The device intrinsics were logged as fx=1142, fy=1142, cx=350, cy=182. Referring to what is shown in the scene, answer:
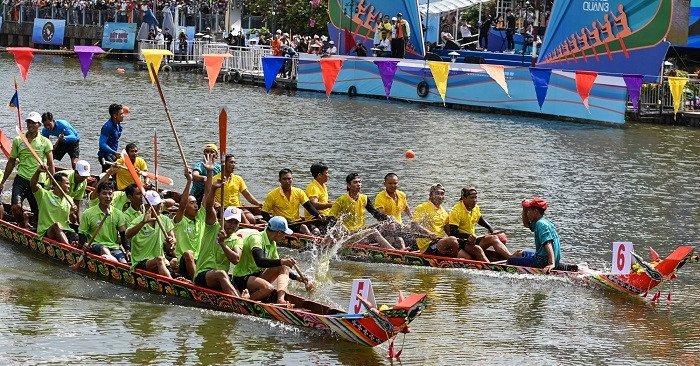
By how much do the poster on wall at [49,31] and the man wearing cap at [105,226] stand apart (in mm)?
41476

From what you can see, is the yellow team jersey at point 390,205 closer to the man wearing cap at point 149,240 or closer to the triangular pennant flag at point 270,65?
the man wearing cap at point 149,240

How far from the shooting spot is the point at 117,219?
14.8 m

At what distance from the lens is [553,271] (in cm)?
1507

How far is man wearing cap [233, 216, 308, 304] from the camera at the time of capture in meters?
12.6

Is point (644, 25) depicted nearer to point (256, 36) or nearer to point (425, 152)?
point (425, 152)

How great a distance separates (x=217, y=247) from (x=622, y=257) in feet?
17.4

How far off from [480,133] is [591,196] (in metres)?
8.43

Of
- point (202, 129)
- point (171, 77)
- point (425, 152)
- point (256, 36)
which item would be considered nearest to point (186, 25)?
point (256, 36)

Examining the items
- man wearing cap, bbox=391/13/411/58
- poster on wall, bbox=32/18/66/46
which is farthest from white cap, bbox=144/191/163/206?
poster on wall, bbox=32/18/66/46

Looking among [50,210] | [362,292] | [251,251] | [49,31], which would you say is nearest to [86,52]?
[50,210]

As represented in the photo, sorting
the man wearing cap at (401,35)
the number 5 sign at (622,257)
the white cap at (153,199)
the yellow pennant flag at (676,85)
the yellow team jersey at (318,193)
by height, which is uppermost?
the man wearing cap at (401,35)

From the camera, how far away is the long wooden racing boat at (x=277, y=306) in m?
11.4

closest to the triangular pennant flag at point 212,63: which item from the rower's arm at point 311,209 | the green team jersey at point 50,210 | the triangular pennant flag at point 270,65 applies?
the triangular pennant flag at point 270,65

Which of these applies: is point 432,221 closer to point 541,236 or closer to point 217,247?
point 541,236
